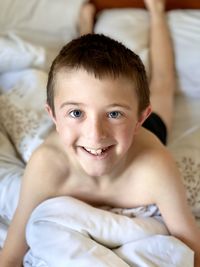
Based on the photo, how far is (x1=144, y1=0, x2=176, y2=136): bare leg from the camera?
1336mm

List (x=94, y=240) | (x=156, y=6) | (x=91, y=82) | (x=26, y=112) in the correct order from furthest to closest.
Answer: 1. (x=156, y=6)
2. (x=26, y=112)
3. (x=94, y=240)
4. (x=91, y=82)

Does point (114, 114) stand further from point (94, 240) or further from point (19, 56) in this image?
point (19, 56)

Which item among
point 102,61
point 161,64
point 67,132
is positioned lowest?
point 161,64

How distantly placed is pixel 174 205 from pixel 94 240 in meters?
0.17

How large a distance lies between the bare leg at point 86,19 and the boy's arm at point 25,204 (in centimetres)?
65

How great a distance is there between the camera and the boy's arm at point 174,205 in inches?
35.6

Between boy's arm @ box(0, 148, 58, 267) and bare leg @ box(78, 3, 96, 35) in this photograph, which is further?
bare leg @ box(78, 3, 96, 35)

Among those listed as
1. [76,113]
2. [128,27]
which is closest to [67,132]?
[76,113]

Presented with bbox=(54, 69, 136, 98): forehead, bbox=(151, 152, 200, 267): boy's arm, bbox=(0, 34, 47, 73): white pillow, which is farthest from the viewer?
bbox=(0, 34, 47, 73): white pillow

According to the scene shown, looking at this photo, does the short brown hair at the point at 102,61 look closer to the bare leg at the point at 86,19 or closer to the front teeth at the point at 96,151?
the front teeth at the point at 96,151

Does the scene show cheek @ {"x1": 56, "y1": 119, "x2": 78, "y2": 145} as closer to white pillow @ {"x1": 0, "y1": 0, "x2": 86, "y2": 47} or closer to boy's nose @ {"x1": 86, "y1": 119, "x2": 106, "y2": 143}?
boy's nose @ {"x1": 86, "y1": 119, "x2": 106, "y2": 143}

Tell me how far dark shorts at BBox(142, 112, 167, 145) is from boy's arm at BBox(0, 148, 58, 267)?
357 mm

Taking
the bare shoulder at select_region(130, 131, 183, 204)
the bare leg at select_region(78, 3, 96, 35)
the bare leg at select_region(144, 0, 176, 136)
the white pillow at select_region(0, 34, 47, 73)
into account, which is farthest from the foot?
the bare shoulder at select_region(130, 131, 183, 204)

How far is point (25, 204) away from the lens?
93cm
